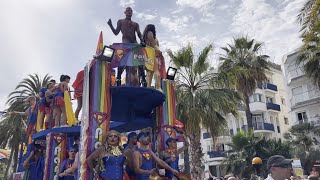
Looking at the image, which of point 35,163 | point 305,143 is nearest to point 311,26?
point 35,163

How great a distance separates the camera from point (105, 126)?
22.4ft

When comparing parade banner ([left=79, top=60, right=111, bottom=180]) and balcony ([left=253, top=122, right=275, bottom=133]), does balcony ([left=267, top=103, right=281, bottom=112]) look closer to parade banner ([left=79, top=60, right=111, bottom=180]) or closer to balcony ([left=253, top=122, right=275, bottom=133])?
balcony ([left=253, top=122, right=275, bottom=133])

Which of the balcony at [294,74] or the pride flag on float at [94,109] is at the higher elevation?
the balcony at [294,74]

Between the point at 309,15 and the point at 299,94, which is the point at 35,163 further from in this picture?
the point at 299,94

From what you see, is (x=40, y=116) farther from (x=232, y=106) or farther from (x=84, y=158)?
(x=232, y=106)

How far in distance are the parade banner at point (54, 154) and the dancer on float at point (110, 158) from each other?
298cm

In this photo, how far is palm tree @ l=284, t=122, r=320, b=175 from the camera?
26625mm

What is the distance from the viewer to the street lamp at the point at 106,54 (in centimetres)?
716

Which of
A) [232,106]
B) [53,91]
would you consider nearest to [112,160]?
[53,91]

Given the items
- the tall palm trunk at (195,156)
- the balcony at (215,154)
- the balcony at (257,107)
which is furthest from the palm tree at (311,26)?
the balcony at (215,154)

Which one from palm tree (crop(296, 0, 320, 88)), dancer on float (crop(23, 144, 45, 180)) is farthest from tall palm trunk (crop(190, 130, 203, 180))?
dancer on float (crop(23, 144, 45, 180))

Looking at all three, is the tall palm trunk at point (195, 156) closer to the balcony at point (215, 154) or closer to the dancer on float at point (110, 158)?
the dancer on float at point (110, 158)

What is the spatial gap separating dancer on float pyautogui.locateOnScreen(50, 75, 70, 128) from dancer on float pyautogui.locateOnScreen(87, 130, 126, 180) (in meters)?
3.58

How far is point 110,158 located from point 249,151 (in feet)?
58.8
